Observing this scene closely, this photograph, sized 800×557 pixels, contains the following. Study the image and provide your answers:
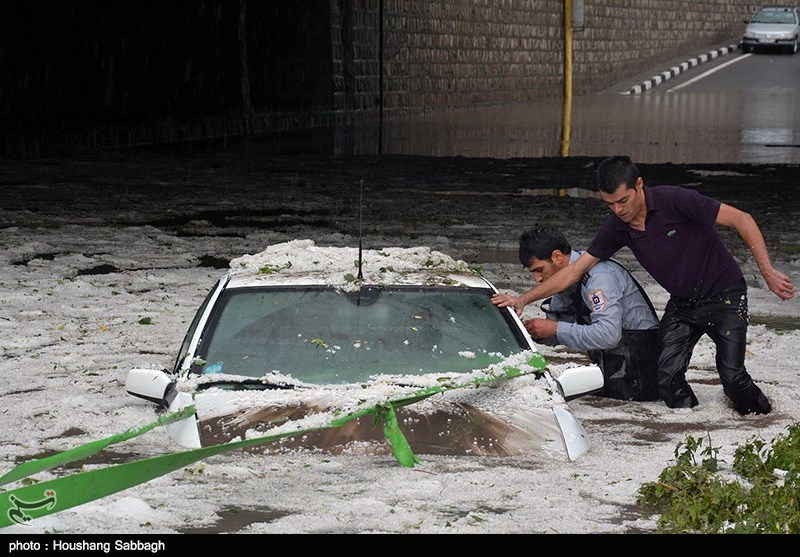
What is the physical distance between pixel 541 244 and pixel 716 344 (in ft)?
3.03

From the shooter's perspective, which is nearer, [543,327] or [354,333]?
[354,333]

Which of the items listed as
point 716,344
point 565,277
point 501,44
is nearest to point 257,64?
point 501,44

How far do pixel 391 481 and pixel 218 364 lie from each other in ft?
2.66

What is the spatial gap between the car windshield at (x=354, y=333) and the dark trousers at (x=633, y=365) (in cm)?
133

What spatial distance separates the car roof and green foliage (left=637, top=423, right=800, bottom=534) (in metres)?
1.14

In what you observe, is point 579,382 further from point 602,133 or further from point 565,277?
point 602,133

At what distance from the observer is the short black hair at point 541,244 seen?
6440mm

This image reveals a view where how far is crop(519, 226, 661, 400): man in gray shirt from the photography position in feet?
21.0

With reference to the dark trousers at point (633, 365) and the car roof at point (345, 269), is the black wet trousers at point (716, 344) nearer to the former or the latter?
the dark trousers at point (633, 365)

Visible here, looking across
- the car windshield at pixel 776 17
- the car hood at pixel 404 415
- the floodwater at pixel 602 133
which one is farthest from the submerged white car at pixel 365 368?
the car windshield at pixel 776 17

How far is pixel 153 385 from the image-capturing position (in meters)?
5.07

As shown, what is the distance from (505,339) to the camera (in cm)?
542

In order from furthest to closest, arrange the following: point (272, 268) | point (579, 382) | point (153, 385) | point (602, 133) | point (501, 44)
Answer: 1. point (501, 44)
2. point (602, 133)
3. point (272, 268)
4. point (579, 382)
5. point (153, 385)

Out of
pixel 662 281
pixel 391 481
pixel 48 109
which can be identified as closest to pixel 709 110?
pixel 48 109
